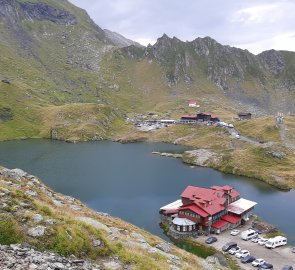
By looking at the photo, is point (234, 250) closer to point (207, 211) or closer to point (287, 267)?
point (287, 267)

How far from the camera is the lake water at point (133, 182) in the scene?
361 ft

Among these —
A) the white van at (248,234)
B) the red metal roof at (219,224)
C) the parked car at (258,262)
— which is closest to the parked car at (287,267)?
the parked car at (258,262)

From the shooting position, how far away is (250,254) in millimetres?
81875

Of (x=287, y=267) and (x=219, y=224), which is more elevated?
(x=219, y=224)

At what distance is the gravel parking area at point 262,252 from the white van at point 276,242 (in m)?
0.87

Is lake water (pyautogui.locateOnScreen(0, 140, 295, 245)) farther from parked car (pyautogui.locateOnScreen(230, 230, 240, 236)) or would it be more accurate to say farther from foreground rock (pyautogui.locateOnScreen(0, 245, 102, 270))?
foreground rock (pyautogui.locateOnScreen(0, 245, 102, 270))

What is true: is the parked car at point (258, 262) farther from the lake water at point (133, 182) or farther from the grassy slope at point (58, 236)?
the grassy slope at point (58, 236)

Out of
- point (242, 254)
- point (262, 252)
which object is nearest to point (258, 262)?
point (242, 254)

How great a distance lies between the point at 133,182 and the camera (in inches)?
5492

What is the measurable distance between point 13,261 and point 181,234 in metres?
73.6

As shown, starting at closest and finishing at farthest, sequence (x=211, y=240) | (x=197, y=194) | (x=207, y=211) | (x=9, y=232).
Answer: (x=9, y=232)
(x=211, y=240)
(x=207, y=211)
(x=197, y=194)

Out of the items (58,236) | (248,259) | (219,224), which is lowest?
(248,259)

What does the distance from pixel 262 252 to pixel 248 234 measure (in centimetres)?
798

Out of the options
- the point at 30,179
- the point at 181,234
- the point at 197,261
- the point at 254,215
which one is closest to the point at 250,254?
the point at 181,234
